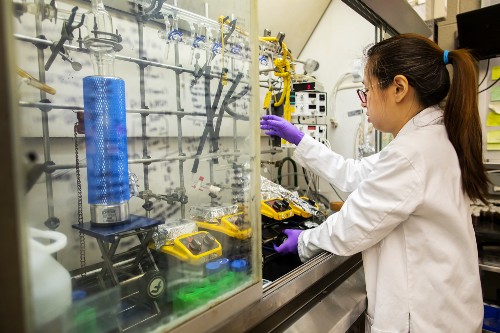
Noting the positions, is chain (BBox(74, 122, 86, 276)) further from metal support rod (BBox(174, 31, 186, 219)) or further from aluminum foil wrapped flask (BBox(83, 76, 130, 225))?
metal support rod (BBox(174, 31, 186, 219))

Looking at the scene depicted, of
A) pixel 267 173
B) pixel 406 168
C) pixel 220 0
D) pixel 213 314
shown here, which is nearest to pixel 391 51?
pixel 406 168

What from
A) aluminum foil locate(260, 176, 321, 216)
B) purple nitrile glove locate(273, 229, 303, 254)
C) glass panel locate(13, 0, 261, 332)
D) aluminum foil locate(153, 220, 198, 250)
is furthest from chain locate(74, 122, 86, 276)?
aluminum foil locate(260, 176, 321, 216)

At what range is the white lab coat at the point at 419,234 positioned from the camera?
36.4 inches

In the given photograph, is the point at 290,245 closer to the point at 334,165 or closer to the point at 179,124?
the point at 334,165

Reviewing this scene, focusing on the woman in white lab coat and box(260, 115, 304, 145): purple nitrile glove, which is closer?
the woman in white lab coat

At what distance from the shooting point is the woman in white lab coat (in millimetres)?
933

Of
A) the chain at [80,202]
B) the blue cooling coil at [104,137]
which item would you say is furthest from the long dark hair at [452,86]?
the chain at [80,202]

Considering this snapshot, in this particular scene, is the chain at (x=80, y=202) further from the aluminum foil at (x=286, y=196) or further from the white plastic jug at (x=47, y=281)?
the aluminum foil at (x=286, y=196)

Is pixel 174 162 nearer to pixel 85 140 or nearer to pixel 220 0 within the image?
pixel 85 140

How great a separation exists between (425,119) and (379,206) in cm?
32

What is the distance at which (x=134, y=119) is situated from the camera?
Answer: 113 cm

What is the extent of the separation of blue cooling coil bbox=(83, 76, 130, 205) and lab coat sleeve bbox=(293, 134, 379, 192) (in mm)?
911

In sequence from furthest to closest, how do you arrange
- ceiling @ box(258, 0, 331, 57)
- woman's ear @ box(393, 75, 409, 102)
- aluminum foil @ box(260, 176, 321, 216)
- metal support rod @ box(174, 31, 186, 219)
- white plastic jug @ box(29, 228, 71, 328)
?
1. ceiling @ box(258, 0, 331, 57)
2. aluminum foil @ box(260, 176, 321, 216)
3. metal support rod @ box(174, 31, 186, 219)
4. woman's ear @ box(393, 75, 409, 102)
5. white plastic jug @ box(29, 228, 71, 328)

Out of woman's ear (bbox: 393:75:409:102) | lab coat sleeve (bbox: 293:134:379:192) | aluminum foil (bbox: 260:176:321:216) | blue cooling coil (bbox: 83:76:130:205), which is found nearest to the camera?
blue cooling coil (bbox: 83:76:130:205)
